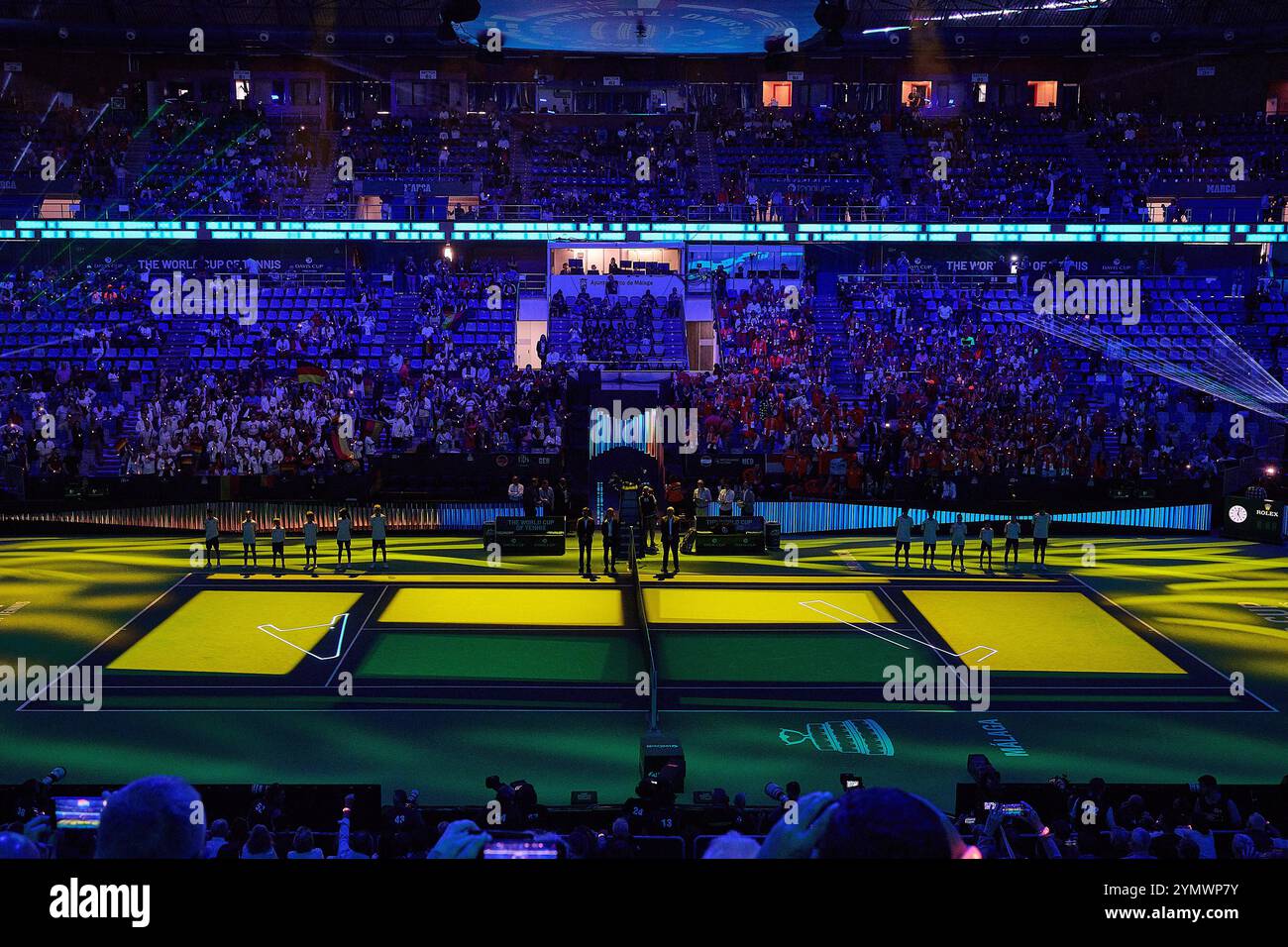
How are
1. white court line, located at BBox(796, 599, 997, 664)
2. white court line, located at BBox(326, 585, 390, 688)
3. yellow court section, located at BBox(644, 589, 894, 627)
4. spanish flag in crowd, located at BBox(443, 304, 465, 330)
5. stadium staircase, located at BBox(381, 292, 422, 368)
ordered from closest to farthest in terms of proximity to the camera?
white court line, located at BBox(326, 585, 390, 688) → white court line, located at BBox(796, 599, 997, 664) → yellow court section, located at BBox(644, 589, 894, 627) → stadium staircase, located at BBox(381, 292, 422, 368) → spanish flag in crowd, located at BBox(443, 304, 465, 330)

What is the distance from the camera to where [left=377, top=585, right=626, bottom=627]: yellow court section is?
74.7 feet

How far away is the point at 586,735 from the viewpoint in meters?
16.6

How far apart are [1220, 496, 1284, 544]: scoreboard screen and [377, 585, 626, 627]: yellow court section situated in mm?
16801

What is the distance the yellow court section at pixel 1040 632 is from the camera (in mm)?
20141

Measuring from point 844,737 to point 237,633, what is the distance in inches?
423

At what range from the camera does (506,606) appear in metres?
24.0

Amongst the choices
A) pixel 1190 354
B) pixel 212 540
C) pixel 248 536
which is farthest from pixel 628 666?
pixel 1190 354

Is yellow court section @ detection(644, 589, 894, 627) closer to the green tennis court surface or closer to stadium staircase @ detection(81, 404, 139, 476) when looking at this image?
the green tennis court surface

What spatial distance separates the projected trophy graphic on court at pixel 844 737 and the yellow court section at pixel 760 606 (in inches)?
220
